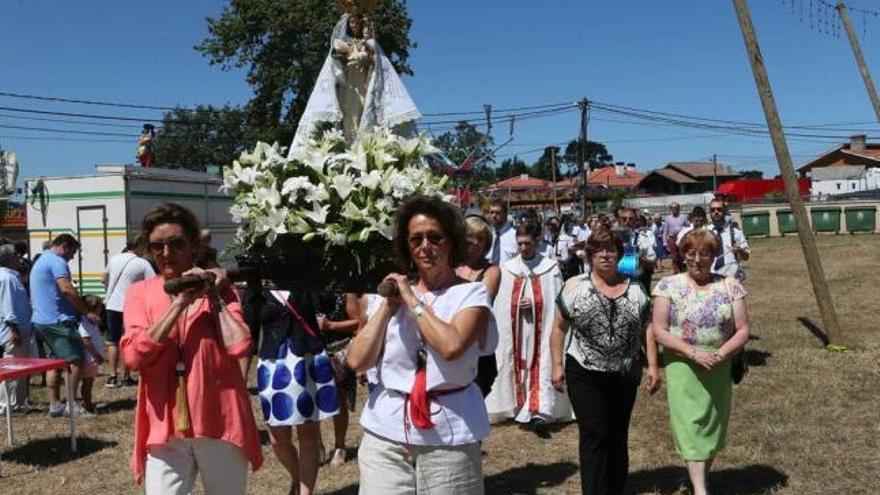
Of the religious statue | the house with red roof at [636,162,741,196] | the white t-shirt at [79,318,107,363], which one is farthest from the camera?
the house with red roof at [636,162,741,196]

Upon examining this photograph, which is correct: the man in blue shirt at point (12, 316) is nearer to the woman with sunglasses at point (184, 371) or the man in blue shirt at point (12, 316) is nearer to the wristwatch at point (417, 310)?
the woman with sunglasses at point (184, 371)

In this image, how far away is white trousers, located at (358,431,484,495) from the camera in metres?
2.88

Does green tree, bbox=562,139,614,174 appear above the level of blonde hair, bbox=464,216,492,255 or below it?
above

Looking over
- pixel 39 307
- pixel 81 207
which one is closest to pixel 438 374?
pixel 39 307

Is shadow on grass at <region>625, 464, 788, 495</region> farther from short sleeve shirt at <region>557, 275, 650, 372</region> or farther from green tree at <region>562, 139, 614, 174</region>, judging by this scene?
green tree at <region>562, 139, 614, 174</region>

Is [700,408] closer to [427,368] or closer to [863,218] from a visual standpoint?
[427,368]

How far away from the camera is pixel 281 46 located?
112 ft

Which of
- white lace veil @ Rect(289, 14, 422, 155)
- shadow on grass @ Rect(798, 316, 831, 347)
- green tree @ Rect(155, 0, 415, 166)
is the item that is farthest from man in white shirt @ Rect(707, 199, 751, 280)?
green tree @ Rect(155, 0, 415, 166)

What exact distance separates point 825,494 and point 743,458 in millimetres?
829

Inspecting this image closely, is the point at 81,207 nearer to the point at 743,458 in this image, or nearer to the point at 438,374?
the point at 743,458

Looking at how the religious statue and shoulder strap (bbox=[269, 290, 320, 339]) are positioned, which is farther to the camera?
the religious statue

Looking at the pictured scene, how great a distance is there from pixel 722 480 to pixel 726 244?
156 inches

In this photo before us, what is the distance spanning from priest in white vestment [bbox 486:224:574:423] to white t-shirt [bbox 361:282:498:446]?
4.00 metres

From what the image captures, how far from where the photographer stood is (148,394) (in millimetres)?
3305
